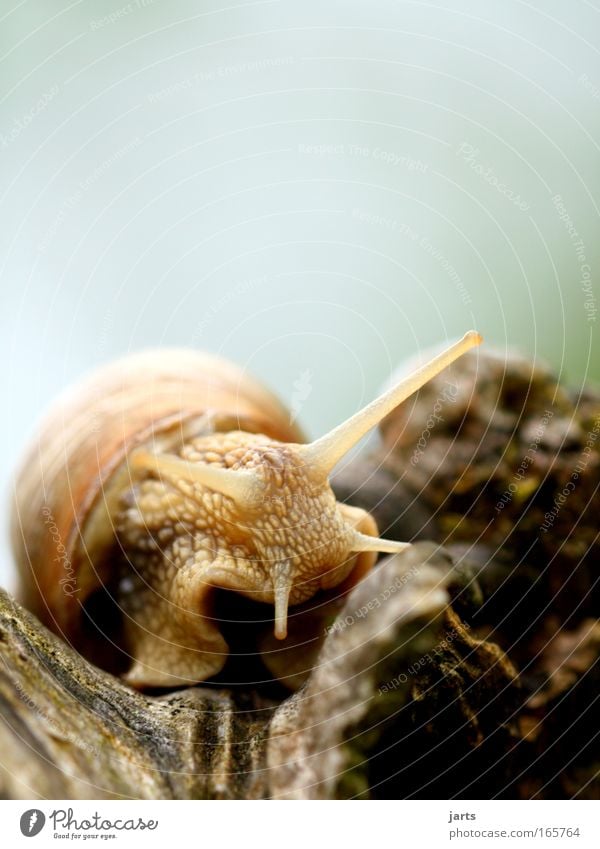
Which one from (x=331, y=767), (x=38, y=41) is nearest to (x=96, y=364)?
(x=38, y=41)

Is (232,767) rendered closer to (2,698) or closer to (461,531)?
(2,698)

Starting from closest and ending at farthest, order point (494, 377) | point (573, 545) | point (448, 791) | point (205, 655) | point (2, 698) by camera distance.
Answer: point (2, 698), point (448, 791), point (205, 655), point (573, 545), point (494, 377)

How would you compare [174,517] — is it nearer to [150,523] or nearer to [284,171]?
[150,523]

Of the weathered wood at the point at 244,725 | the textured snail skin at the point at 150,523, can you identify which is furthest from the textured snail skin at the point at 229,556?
the weathered wood at the point at 244,725

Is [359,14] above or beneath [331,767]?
above
